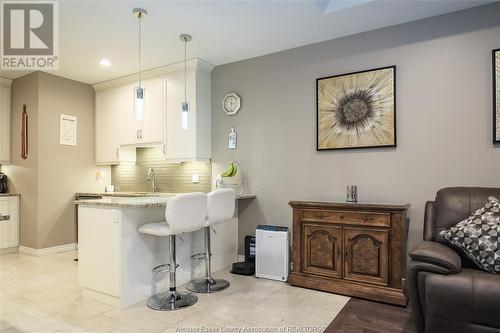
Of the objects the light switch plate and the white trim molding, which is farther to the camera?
the light switch plate

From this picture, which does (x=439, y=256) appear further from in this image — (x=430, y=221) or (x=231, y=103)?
(x=231, y=103)

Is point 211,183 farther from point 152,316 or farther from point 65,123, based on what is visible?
point 65,123

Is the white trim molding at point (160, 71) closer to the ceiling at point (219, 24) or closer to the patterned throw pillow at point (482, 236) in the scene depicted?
the ceiling at point (219, 24)

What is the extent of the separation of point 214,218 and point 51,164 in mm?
3193

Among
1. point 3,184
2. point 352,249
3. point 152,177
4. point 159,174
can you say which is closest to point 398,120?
point 352,249

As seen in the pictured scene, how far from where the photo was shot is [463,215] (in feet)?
8.30

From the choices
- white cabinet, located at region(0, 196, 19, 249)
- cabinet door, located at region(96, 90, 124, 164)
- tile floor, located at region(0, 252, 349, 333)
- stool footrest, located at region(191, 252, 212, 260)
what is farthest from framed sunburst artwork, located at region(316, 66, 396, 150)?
white cabinet, located at region(0, 196, 19, 249)

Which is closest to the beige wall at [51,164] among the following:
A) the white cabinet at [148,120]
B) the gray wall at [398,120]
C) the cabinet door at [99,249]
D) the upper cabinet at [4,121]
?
the upper cabinet at [4,121]

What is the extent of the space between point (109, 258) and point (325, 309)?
194 cm

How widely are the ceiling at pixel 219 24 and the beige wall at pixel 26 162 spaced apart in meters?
A: 1.16

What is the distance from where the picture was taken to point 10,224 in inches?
188

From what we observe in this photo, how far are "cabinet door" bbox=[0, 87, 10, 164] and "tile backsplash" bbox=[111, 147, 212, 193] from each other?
1.56m

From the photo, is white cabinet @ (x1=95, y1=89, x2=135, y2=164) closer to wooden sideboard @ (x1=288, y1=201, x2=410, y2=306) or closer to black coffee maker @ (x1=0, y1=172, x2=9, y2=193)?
black coffee maker @ (x1=0, y1=172, x2=9, y2=193)

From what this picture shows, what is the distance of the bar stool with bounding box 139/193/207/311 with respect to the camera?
8.53 feet
